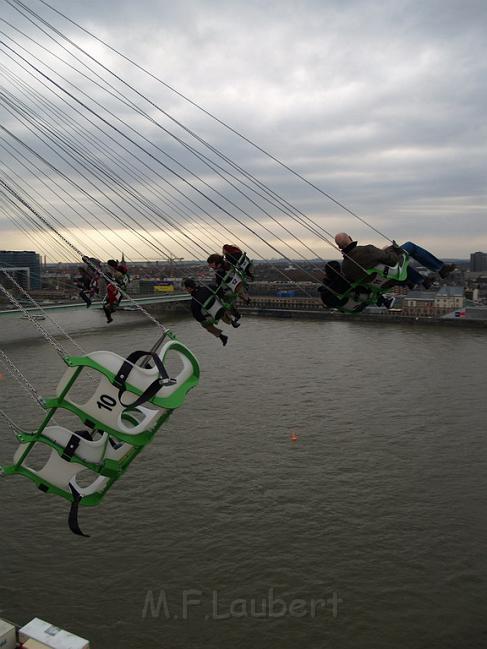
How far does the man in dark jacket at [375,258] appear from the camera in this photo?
425 cm

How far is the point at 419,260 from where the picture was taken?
4.63 m

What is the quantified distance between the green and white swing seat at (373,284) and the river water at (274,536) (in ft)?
8.58

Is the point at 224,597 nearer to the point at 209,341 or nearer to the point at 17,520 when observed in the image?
the point at 17,520

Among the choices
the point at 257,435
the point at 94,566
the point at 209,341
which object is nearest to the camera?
the point at 94,566

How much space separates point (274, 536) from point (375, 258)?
10.7ft

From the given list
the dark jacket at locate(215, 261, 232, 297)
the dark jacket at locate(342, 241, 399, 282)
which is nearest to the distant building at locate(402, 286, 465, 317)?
the dark jacket at locate(215, 261, 232, 297)

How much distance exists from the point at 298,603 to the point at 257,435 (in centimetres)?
436

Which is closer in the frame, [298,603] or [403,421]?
[298,603]

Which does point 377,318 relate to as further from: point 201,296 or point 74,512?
point 74,512

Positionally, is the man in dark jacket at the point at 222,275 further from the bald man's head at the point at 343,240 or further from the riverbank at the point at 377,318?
the riverbank at the point at 377,318

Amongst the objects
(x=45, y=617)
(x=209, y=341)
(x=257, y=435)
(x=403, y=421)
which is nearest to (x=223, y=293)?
(x=45, y=617)

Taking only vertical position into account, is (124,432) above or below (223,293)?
below

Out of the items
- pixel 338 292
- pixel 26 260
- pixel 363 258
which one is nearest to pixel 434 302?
pixel 338 292

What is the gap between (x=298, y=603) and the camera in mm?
4859
